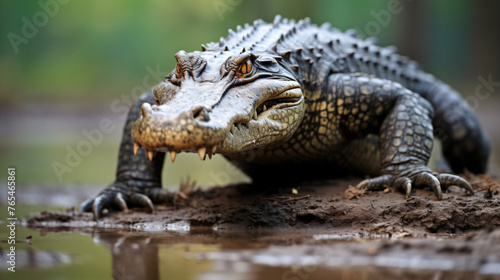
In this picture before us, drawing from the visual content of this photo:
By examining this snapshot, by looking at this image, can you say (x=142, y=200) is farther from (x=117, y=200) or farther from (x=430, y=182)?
(x=430, y=182)

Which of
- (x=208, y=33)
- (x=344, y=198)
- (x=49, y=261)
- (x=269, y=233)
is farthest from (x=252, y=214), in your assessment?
(x=208, y=33)

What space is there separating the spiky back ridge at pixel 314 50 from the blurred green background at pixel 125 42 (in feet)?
50.4

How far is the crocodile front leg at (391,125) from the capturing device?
13.2 ft

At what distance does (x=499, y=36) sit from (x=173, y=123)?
75.9ft

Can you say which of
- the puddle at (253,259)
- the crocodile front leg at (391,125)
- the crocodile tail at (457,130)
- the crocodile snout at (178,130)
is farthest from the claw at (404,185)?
the crocodile tail at (457,130)

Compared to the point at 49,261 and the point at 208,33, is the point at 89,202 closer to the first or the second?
the point at 49,261

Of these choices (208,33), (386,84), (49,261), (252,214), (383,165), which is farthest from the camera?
(208,33)

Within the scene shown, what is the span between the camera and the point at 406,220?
138 inches

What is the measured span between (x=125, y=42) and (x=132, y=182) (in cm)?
2125

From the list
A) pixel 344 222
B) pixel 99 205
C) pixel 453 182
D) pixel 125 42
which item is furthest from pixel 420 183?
pixel 125 42

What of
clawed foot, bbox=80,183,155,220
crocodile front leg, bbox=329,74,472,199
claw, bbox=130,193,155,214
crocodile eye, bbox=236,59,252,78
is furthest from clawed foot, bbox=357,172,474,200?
clawed foot, bbox=80,183,155,220

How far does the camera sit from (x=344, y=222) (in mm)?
3607

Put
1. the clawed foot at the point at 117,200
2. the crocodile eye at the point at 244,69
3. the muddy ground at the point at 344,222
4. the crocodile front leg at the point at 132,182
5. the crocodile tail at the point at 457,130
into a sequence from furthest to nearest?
1. the crocodile tail at the point at 457,130
2. the crocodile front leg at the point at 132,182
3. the clawed foot at the point at 117,200
4. the crocodile eye at the point at 244,69
5. the muddy ground at the point at 344,222

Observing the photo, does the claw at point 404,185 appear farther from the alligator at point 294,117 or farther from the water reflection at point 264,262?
the water reflection at point 264,262
